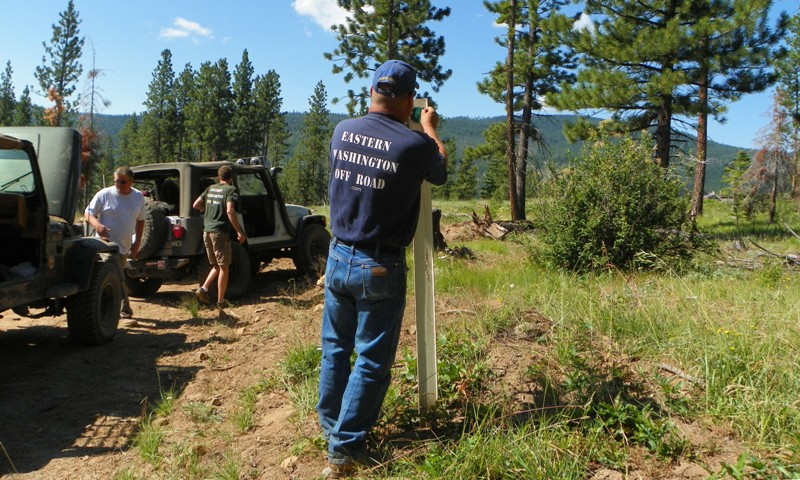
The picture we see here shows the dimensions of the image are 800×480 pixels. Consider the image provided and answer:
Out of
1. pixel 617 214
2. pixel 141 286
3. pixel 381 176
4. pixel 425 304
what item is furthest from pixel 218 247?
pixel 617 214

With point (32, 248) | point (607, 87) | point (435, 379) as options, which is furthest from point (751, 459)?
point (607, 87)

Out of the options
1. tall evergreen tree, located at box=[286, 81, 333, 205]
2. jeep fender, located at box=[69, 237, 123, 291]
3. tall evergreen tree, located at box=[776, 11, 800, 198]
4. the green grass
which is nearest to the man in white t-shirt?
jeep fender, located at box=[69, 237, 123, 291]

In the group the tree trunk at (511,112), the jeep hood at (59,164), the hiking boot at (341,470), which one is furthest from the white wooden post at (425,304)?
the tree trunk at (511,112)

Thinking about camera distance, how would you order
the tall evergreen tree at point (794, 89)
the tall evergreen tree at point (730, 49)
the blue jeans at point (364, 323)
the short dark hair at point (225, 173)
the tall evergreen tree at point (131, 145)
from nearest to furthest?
the blue jeans at point (364, 323) → the short dark hair at point (225, 173) → the tall evergreen tree at point (730, 49) → the tall evergreen tree at point (794, 89) → the tall evergreen tree at point (131, 145)

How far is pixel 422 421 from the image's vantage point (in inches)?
138

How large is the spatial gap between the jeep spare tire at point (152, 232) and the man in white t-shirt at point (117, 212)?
804mm

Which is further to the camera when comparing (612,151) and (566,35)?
(566,35)

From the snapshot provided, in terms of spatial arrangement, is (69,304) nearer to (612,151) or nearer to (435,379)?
(435,379)

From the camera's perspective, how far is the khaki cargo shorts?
309 inches

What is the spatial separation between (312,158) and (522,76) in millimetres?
55663

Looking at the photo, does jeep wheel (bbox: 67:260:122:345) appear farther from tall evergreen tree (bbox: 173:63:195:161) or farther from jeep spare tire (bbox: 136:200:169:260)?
tall evergreen tree (bbox: 173:63:195:161)

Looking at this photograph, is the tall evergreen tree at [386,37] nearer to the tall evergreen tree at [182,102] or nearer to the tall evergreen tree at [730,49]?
the tall evergreen tree at [730,49]

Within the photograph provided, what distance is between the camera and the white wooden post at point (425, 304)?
3.50 m

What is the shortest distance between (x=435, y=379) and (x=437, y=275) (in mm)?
4286
